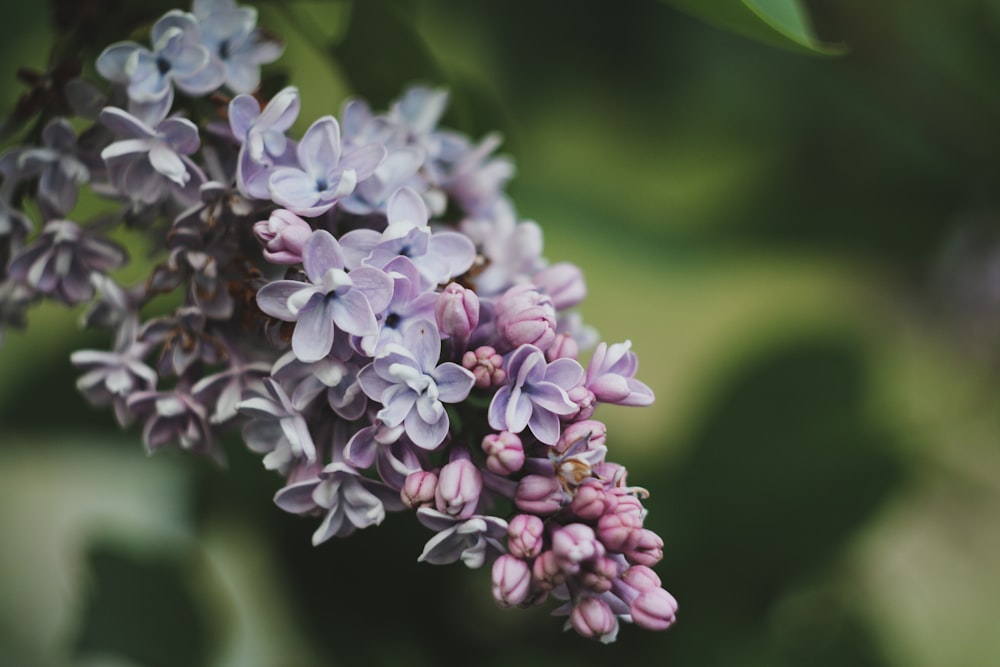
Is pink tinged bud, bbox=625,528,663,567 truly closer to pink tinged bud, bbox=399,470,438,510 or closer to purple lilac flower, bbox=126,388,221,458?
pink tinged bud, bbox=399,470,438,510

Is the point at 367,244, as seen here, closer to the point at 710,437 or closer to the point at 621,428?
the point at 710,437

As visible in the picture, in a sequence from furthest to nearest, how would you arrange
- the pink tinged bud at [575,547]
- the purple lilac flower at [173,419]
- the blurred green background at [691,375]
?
the blurred green background at [691,375], the purple lilac flower at [173,419], the pink tinged bud at [575,547]

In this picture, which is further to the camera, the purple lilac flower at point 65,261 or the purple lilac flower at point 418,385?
the purple lilac flower at point 65,261

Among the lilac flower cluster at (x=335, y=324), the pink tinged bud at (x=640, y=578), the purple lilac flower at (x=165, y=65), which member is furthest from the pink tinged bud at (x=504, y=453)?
the purple lilac flower at (x=165, y=65)

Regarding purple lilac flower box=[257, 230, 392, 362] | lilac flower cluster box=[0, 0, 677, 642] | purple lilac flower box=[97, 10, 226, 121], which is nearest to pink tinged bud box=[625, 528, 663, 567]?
lilac flower cluster box=[0, 0, 677, 642]

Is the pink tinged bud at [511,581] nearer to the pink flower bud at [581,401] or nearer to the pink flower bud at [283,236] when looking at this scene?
the pink flower bud at [581,401]

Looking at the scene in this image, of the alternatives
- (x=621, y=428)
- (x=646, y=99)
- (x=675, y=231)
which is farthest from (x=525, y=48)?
(x=621, y=428)
